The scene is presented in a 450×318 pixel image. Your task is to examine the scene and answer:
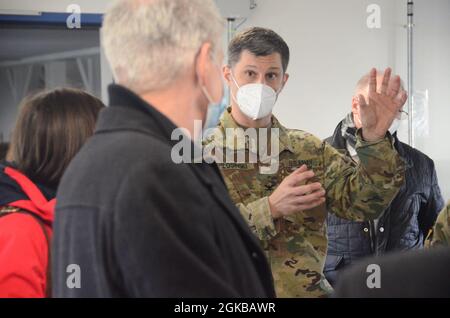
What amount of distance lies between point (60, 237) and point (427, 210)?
1.92m

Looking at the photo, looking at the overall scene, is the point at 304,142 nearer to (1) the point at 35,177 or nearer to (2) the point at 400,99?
(2) the point at 400,99

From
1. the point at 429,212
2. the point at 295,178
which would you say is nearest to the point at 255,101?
the point at 295,178

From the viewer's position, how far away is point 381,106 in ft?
4.63

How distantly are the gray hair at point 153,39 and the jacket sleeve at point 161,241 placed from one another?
0.60 feet

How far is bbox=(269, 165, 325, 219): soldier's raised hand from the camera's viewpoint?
1449 millimetres

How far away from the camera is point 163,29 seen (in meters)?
0.89

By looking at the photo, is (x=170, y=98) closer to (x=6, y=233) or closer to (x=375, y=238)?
(x=6, y=233)

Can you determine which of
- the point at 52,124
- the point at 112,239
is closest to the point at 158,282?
the point at 112,239

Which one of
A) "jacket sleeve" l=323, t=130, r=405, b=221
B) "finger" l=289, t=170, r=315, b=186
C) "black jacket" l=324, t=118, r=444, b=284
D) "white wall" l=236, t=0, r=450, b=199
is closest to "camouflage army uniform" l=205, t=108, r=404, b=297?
"jacket sleeve" l=323, t=130, r=405, b=221

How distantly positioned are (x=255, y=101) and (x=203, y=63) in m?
0.76

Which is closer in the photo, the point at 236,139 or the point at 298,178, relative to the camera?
the point at 298,178

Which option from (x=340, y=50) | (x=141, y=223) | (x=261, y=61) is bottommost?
(x=141, y=223)

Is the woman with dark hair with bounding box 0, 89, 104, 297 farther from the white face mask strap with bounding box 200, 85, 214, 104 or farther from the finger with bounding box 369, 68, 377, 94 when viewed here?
the finger with bounding box 369, 68, 377, 94

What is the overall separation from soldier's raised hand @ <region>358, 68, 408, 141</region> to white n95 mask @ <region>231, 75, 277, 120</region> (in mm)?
349
